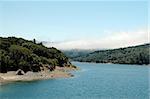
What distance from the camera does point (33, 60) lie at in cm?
11400

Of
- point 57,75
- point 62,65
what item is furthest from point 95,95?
point 62,65

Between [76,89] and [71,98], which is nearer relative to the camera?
[71,98]

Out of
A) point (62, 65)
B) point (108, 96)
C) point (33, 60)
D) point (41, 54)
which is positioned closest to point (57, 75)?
point (33, 60)

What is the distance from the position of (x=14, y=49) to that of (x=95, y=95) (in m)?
53.5

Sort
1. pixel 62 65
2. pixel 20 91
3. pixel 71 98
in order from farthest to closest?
pixel 62 65
pixel 20 91
pixel 71 98

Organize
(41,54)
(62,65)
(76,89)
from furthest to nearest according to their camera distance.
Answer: (62,65)
(41,54)
(76,89)

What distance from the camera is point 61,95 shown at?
219 feet

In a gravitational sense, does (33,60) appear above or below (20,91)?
above

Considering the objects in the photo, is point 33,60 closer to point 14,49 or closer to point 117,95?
point 14,49

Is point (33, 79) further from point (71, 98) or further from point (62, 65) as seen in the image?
point (62, 65)

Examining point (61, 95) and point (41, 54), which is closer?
point (61, 95)

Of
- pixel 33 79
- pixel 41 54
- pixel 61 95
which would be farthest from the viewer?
pixel 41 54

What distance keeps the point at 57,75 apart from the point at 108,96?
152ft

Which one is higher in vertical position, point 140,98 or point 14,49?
point 14,49
